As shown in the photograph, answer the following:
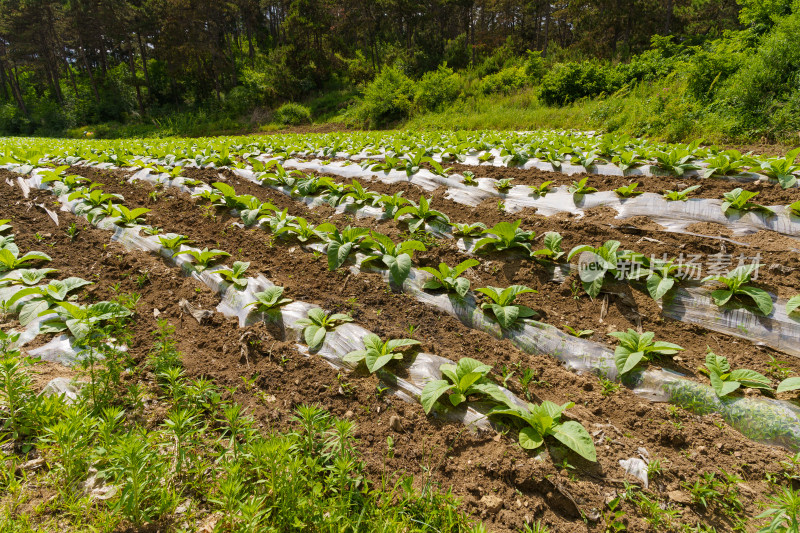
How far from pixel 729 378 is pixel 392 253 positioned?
2.51 meters

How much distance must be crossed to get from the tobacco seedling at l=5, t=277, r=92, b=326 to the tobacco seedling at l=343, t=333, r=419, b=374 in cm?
231

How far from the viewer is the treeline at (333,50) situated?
67.2ft

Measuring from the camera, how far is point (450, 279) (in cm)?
304

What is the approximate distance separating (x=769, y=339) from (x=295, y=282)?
3.68 m

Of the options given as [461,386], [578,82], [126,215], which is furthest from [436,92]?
[461,386]

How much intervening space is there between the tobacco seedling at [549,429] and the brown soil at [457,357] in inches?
4.2

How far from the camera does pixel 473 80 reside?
2042 centimetres

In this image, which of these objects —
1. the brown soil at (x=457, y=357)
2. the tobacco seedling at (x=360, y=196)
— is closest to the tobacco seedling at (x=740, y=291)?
the brown soil at (x=457, y=357)

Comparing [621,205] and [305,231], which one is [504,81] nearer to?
[621,205]

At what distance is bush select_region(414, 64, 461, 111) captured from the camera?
19.3 metres

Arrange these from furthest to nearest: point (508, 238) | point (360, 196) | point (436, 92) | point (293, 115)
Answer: point (293, 115), point (436, 92), point (360, 196), point (508, 238)

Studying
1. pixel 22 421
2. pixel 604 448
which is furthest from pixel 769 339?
pixel 22 421

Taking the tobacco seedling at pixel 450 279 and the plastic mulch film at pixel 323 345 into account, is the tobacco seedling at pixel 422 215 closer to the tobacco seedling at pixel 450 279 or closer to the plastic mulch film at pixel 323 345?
the tobacco seedling at pixel 450 279

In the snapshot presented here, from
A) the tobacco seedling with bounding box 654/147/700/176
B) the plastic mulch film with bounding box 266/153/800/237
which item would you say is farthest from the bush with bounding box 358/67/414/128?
the tobacco seedling with bounding box 654/147/700/176
